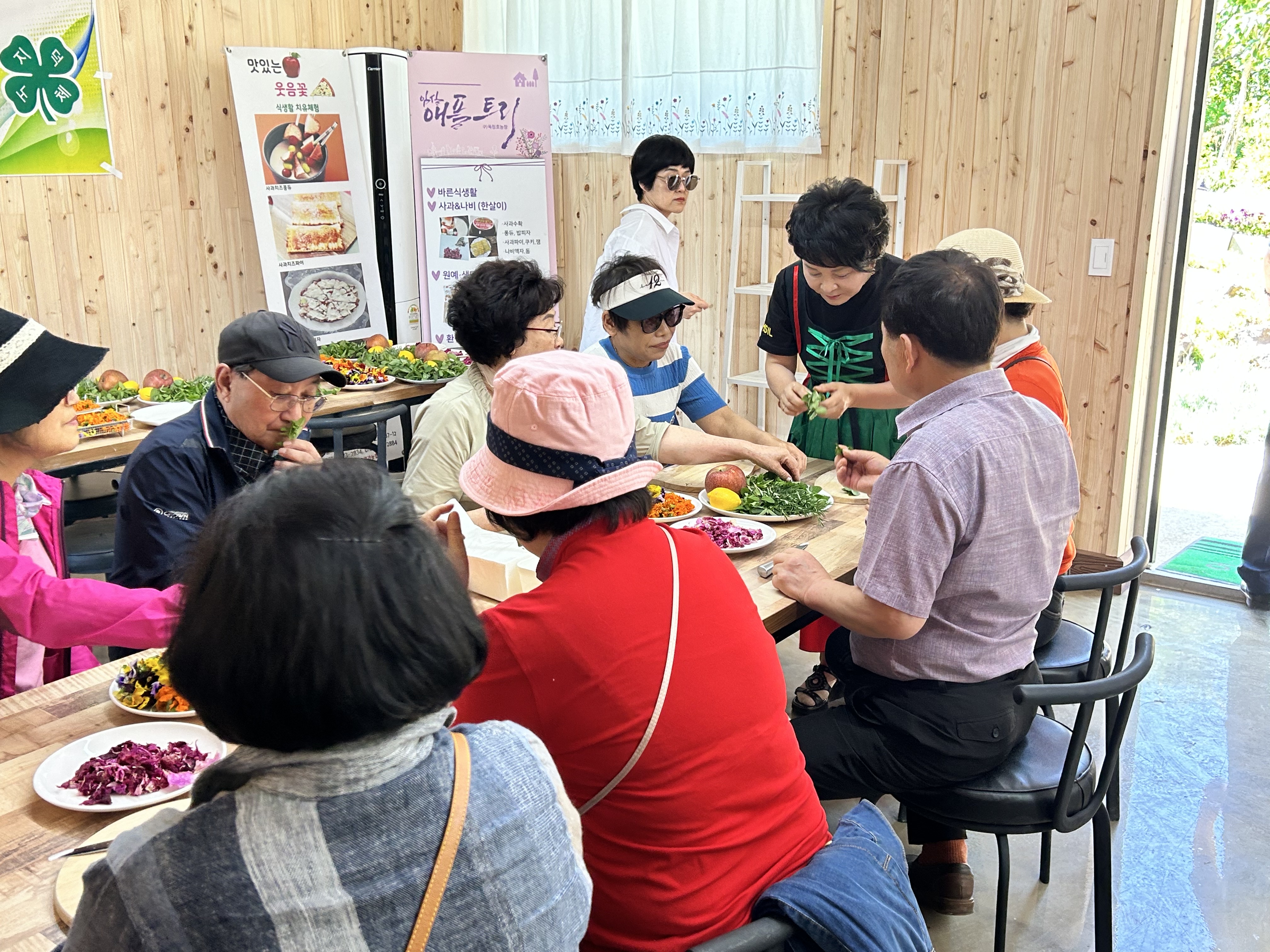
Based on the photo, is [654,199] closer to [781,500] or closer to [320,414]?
[320,414]

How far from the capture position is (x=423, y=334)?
19.8 ft

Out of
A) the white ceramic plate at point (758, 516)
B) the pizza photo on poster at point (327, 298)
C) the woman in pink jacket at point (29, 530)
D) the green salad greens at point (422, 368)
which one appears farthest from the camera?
the pizza photo on poster at point (327, 298)

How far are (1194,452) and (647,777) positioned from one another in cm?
406

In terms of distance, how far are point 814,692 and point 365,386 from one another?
8.12 feet

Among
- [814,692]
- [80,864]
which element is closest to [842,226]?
[814,692]

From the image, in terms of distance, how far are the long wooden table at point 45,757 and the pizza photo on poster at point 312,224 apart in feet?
13.2

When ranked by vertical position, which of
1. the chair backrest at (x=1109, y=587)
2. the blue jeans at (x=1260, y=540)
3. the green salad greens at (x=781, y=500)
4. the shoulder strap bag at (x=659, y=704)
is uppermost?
the shoulder strap bag at (x=659, y=704)

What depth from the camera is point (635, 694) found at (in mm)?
1321

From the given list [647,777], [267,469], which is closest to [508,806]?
[647,777]

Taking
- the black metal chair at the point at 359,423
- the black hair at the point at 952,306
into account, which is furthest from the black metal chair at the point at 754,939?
the black metal chair at the point at 359,423

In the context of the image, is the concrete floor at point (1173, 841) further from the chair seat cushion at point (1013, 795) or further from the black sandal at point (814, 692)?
the chair seat cushion at point (1013, 795)

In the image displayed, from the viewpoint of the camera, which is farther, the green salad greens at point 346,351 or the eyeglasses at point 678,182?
the green salad greens at point 346,351

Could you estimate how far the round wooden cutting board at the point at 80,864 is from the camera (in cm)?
121

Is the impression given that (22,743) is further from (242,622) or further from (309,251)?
(309,251)
